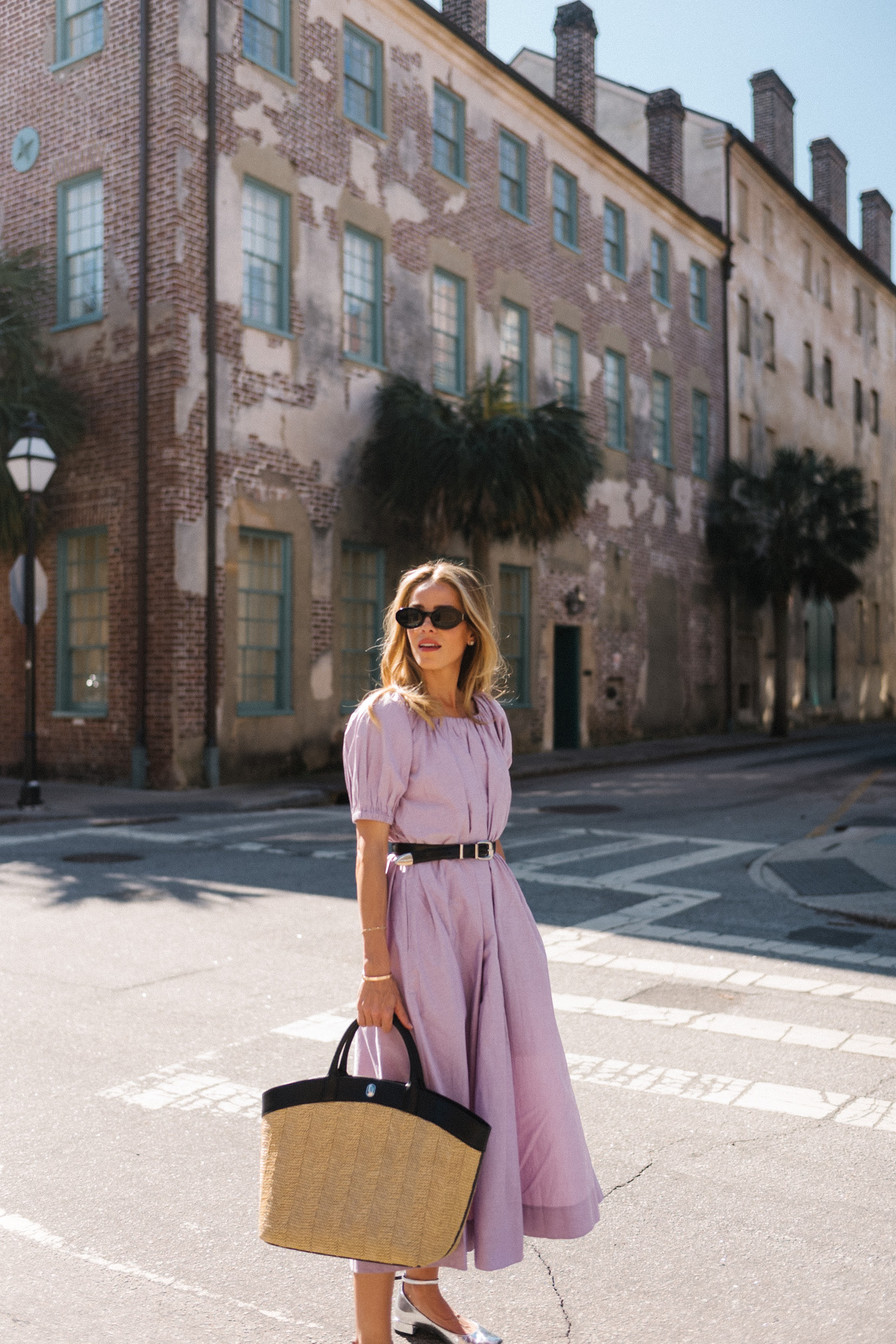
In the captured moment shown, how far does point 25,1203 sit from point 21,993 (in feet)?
7.96

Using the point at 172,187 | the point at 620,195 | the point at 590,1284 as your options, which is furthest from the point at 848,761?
the point at 590,1284

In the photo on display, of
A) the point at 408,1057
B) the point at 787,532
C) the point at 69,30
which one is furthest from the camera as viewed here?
the point at 787,532

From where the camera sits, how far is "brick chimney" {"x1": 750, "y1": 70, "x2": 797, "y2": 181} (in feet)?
116

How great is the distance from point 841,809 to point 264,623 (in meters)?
7.72

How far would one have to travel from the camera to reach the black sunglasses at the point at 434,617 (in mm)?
3035

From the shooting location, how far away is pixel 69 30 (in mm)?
16859

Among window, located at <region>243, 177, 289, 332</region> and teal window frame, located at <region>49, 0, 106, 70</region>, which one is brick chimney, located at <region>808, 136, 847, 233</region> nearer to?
window, located at <region>243, 177, 289, 332</region>

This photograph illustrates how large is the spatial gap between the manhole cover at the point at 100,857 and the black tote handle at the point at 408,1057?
757cm

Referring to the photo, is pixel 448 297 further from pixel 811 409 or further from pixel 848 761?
pixel 811 409

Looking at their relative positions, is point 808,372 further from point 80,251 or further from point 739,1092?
point 739,1092

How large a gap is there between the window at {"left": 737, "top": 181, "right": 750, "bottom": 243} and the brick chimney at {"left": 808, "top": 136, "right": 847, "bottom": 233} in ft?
30.1

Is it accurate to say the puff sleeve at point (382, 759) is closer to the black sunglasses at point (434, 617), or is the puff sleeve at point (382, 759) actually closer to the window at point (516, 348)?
the black sunglasses at point (434, 617)

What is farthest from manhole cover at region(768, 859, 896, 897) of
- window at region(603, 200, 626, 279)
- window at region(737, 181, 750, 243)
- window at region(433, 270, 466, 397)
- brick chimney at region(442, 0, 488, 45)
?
window at region(737, 181, 750, 243)

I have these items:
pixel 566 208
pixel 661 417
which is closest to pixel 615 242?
pixel 566 208
